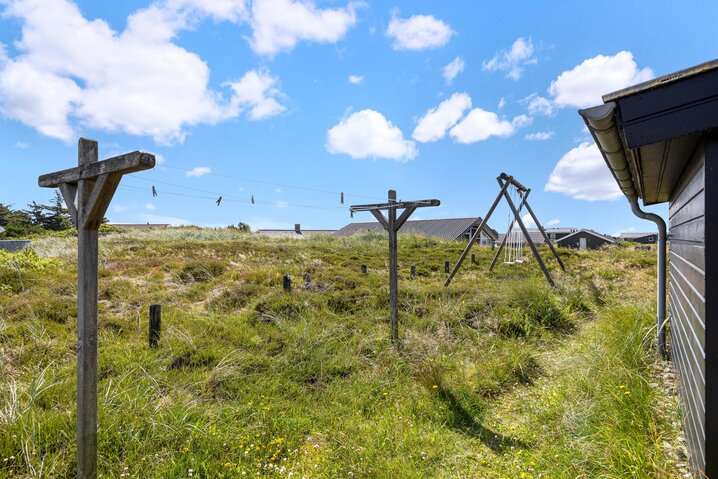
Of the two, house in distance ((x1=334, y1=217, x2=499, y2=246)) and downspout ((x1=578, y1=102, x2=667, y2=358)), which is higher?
house in distance ((x1=334, y1=217, x2=499, y2=246))

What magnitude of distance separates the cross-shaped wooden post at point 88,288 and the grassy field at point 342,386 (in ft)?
1.05

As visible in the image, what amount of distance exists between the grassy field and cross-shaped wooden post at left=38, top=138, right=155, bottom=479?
12.5 inches

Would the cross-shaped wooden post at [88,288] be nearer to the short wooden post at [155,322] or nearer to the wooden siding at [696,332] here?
the short wooden post at [155,322]

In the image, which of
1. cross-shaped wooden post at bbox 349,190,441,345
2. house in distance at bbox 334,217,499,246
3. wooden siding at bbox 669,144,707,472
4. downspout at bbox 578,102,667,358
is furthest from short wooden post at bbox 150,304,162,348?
house in distance at bbox 334,217,499,246

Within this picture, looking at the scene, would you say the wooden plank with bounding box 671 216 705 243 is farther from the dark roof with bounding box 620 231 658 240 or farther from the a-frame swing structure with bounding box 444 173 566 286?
the dark roof with bounding box 620 231 658 240

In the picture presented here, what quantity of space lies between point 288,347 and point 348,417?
168cm

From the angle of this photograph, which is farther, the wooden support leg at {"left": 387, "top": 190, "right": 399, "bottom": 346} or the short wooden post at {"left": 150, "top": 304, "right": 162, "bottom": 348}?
the wooden support leg at {"left": 387, "top": 190, "right": 399, "bottom": 346}

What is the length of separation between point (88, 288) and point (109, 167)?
3.05 feet

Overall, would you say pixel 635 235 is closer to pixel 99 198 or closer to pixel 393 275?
pixel 393 275

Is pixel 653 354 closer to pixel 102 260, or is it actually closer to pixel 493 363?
pixel 493 363

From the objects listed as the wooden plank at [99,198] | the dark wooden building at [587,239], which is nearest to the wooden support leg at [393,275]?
the wooden plank at [99,198]

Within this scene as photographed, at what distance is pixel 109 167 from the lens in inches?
101

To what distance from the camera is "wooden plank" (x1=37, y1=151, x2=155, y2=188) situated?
244 cm

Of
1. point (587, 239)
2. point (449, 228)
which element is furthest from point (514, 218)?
point (587, 239)
